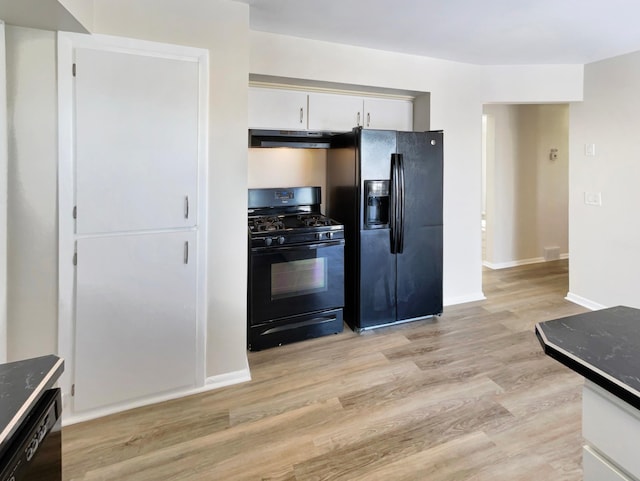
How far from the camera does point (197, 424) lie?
1985 mm

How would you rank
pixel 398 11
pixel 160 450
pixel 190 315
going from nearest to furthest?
pixel 160 450 < pixel 190 315 < pixel 398 11

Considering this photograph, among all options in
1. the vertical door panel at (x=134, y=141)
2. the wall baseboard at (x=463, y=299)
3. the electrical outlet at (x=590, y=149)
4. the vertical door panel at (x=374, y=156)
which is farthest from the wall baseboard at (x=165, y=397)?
the electrical outlet at (x=590, y=149)

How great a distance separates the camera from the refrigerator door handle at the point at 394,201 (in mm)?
3074

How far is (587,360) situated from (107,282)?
7.20 feet

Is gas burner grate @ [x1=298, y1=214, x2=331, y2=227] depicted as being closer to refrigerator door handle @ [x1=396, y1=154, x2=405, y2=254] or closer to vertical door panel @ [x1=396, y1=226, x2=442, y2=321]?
refrigerator door handle @ [x1=396, y1=154, x2=405, y2=254]

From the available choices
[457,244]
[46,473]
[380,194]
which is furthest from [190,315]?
[457,244]

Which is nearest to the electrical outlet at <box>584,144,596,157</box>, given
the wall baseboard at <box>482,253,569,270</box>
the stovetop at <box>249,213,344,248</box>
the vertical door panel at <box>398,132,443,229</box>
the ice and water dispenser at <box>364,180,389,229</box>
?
the vertical door panel at <box>398,132,443,229</box>

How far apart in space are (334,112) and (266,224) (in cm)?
125

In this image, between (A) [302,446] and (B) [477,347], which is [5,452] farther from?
(B) [477,347]

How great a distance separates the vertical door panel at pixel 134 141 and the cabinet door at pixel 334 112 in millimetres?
1333

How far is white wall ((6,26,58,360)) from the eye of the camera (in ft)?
5.89

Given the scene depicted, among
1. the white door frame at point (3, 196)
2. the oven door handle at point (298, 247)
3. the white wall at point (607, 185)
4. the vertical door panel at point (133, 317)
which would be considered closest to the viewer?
the white door frame at point (3, 196)

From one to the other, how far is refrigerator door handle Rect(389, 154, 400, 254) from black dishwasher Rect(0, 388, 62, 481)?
2.64 m

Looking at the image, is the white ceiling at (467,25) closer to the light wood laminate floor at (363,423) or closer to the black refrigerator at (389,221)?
the black refrigerator at (389,221)
